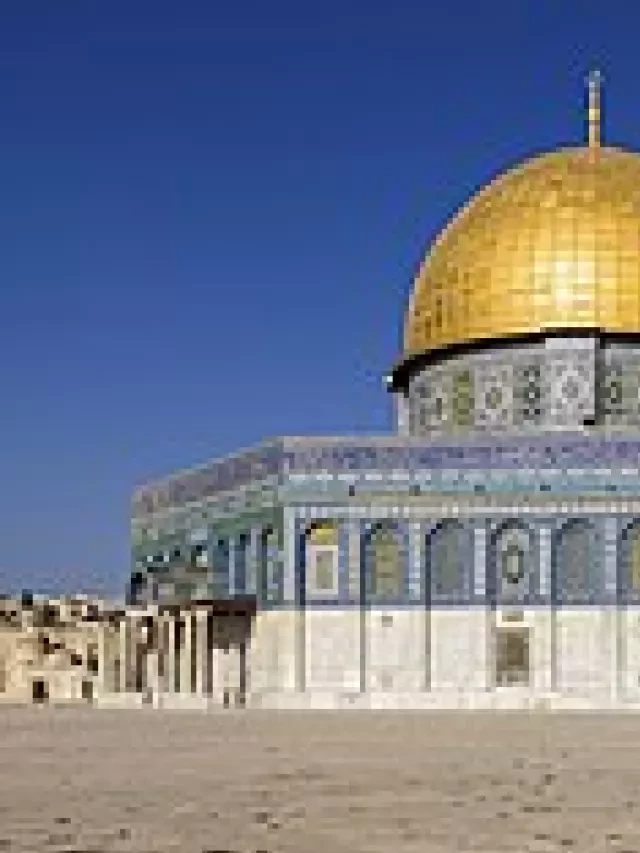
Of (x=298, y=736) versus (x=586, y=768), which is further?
(x=298, y=736)

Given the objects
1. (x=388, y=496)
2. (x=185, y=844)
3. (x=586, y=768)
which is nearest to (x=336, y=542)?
(x=388, y=496)

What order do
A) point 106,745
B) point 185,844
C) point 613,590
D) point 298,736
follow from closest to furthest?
point 185,844 < point 106,745 < point 298,736 < point 613,590

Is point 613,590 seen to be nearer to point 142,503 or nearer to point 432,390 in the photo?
point 432,390

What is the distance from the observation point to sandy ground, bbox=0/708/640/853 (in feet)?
24.5

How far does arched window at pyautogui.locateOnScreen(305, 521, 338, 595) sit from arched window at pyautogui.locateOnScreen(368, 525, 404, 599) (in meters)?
→ 0.52

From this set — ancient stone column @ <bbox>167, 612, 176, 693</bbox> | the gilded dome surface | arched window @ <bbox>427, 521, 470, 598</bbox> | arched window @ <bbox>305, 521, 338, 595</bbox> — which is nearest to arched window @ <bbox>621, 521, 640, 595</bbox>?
arched window @ <bbox>427, 521, 470, 598</bbox>

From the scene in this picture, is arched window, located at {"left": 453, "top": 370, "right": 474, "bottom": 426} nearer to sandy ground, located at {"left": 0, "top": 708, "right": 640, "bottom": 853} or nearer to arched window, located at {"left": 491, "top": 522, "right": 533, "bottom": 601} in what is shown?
arched window, located at {"left": 491, "top": 522, "right": 533, "bottom": 601}

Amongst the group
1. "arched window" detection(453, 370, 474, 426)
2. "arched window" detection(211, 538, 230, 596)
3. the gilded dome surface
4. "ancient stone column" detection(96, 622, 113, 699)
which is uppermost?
the gilded dome surface

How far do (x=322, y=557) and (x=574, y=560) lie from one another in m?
3.51

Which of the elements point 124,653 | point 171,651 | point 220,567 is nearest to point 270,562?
point 220,567

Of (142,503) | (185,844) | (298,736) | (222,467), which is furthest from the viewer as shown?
(142,503)

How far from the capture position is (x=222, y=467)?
28.3 meters

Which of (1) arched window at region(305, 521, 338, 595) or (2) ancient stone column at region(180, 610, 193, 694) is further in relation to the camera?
(2) ancient stone column at region(180, 610, 193, 694)

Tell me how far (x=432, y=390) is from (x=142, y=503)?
5695 millimetres
